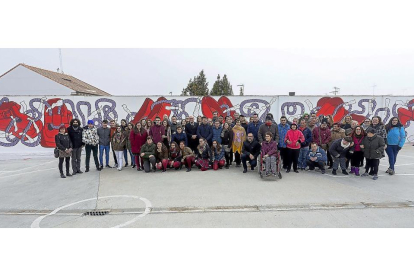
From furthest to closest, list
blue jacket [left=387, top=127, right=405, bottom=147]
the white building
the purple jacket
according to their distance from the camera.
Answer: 1. the white building
2. blue jacket [left=387, top=127, right=405, bottom=147]
3. the purple jacket

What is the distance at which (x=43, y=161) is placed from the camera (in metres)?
9.58

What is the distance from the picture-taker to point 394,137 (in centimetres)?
642

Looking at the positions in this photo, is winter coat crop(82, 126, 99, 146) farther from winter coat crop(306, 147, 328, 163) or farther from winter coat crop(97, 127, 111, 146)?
winter coat crop(306, 147, 328, 163)

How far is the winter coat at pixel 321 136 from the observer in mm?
6941

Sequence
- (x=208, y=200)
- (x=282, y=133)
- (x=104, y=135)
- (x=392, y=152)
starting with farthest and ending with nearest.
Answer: (x=104, y=135) → (x=282, y=133) → (x=392, y=152) → (x=208, y=200)

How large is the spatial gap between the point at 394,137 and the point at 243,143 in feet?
14.2

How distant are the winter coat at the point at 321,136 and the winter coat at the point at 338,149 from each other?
11.2 inches

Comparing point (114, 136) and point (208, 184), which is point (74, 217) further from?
point (114, 136)

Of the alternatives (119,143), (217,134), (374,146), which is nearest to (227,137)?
(217,134)

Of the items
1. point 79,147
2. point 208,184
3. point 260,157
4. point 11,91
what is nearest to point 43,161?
point 79,147

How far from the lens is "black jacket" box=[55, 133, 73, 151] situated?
21.4 feet

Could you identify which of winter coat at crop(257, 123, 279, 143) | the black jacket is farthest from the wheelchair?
the black jacket

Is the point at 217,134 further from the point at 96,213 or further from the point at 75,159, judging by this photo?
the point at 75,159

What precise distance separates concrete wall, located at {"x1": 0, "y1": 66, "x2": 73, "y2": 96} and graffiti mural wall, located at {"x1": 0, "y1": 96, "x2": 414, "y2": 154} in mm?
11391
